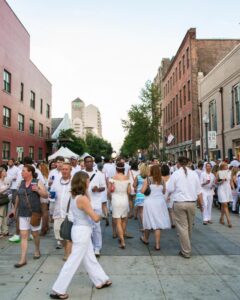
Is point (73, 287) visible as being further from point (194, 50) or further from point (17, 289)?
point (194, 50)

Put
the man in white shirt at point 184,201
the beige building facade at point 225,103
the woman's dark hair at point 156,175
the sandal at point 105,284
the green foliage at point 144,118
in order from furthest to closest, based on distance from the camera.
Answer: the green foliage at point 144,118
the beige building facade at point 225,103
the woman's dark hair at point 156,175
the man in white shirt at point 184,201
the sandal at point 105,284

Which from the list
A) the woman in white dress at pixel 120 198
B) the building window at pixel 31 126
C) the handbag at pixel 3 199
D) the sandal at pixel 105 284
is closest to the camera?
the sandal at pixel 105 284

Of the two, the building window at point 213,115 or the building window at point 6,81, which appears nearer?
the building window at point 213,115

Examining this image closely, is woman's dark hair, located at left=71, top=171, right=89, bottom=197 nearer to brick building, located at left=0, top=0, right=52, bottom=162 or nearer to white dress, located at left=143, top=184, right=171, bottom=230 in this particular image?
white dress, located at left=143, top=184, right=171, bottom=230

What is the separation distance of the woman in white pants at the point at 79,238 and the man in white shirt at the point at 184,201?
2.31m

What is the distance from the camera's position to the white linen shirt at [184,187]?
20.7 ft

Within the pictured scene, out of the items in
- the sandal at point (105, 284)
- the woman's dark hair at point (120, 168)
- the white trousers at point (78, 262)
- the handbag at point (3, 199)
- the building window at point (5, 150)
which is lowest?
the sandal at point (105, 284)

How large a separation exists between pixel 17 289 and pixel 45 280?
486 mm

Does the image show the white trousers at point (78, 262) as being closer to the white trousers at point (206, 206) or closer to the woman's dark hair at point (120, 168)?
the woman's dark hair at point (120, 168)

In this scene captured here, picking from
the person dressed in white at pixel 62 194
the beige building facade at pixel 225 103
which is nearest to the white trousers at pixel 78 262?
the person dressed in white at pixel 62 194

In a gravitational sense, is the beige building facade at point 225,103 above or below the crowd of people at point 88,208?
above

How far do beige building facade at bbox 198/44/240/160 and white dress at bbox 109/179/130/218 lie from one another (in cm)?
1427

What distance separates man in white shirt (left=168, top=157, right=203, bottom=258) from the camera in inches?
243

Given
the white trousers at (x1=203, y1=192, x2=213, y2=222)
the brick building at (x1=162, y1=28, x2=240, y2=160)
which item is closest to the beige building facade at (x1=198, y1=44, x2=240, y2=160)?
the brick building at (x1=162, y1=28, x2=240, y2=160)
